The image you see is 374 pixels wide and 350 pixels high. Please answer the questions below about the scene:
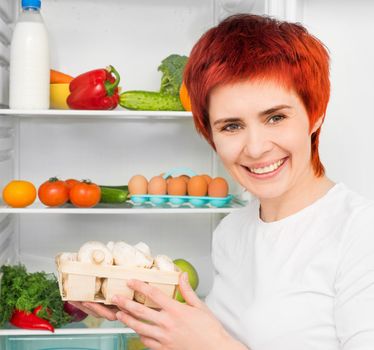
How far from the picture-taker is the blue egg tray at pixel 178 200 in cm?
198

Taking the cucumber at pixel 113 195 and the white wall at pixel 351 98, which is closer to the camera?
the white wall at pixel 351 98

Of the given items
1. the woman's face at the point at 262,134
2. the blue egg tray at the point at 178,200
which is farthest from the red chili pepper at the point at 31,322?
the woman's face at the point at 262,134

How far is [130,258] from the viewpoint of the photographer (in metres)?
1.10

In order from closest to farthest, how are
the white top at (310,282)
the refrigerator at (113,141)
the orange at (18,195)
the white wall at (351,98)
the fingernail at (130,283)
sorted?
1. the white top at (310,282)
2. the fingernail at (130,283)
3. the white wall at (351,98)
4. the orange at (18,195)
5. the refrigerator at (113,141)

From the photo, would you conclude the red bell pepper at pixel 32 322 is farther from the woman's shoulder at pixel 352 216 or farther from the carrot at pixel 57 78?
the woman's shoulder at pixel 352 216

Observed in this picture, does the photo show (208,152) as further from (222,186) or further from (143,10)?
(143,10)

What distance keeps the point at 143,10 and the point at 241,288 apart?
138 cm

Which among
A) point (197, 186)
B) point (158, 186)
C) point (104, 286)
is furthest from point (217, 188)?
point (104, 286)

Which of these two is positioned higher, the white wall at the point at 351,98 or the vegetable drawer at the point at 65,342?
the white wall at the point at 351,98

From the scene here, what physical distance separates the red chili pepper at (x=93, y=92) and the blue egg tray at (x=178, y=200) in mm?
299

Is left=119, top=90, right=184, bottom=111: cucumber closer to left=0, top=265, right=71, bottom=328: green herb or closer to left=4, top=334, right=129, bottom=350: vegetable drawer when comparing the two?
left=0, top=265, right=71, bottom=328: green herb

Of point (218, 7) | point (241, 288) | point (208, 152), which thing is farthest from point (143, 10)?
point (241, 288)

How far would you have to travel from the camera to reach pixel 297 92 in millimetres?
1045

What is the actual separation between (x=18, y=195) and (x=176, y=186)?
1.55ft
